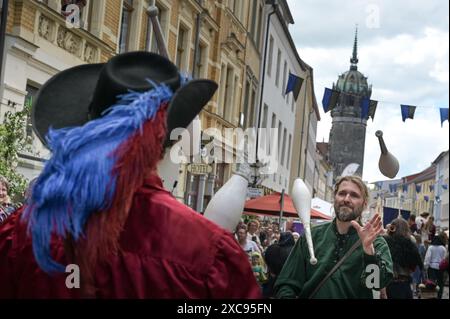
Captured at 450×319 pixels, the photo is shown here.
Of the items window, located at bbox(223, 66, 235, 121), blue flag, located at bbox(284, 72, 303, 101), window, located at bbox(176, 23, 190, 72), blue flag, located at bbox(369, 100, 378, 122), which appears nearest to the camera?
blue flag, located at bbox(369, 100, 378, 122)

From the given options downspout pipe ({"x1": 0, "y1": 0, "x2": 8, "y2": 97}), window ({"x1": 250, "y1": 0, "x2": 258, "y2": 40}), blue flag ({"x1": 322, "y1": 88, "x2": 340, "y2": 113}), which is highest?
window ({"x1": 250, "y1": 0, "x2": 258, "y2": 40})

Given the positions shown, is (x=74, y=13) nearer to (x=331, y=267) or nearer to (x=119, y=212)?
(x=331, y=267)

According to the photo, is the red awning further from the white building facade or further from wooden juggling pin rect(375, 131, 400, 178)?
wooden juggling pin rect(375, 131, 400, 178)

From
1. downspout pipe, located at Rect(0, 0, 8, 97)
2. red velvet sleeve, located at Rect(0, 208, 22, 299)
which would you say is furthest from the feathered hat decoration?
downspout pipe, located at Rect(0, 0, 8, 97)

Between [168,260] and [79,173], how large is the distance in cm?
30

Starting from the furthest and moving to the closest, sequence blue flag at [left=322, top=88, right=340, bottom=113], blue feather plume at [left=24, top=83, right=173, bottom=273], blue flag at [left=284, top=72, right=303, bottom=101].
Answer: blue flag at [left=284, top=72, right=303, bottom=101], blue flag at [left=322, top=88, right=340, bottom=113], blue feather plume at [left=24, top=83, right=173, bottom=273]

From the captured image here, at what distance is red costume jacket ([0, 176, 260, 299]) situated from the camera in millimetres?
1897

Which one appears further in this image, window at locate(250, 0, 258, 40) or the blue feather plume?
window at locate(250, 0, 258, 40)

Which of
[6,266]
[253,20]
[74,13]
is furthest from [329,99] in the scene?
[6,266]

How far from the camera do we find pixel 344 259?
3.38 m

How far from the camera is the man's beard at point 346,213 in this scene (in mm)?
3566

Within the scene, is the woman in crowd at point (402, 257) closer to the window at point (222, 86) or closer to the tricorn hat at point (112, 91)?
the tricorn hat at point (112, 91)

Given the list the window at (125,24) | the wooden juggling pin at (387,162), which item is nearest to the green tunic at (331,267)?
the wooden juggling pin at (387,162)

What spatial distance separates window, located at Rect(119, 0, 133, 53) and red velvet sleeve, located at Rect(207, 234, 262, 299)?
11569 mm
